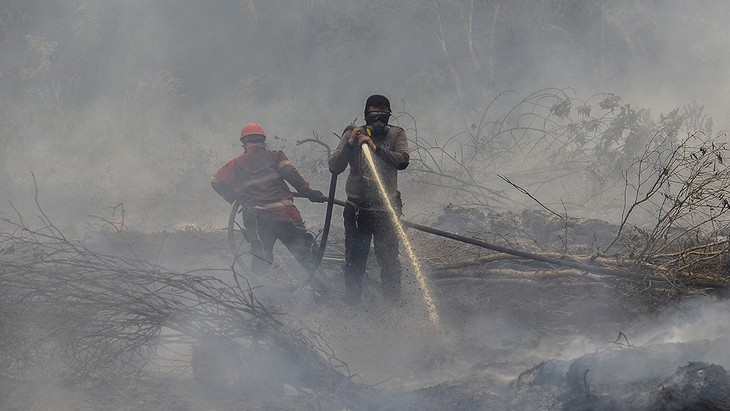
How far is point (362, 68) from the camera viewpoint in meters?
16.2

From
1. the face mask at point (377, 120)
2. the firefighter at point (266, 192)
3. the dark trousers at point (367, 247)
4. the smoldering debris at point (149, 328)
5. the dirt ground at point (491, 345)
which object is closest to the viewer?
the dirt ground at point (491, 345)

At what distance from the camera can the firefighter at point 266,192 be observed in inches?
262

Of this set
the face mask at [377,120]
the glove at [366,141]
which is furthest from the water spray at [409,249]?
the face mask at [377,120]

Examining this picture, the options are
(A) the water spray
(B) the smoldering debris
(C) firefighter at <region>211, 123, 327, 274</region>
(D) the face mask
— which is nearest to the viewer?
(B) the smoldering debris

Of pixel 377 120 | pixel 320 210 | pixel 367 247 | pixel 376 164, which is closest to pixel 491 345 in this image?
pixel 367 247

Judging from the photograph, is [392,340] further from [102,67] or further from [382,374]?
[102,67]

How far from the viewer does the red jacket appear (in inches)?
262

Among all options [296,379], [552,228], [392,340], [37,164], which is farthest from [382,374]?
[37,164]

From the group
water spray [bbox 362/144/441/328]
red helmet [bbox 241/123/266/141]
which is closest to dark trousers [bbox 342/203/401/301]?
water spray [bbox 362/144/441/328]

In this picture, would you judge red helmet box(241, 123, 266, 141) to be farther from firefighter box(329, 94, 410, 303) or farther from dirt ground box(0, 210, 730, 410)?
dirt ground box(0, 210, 730, 410)

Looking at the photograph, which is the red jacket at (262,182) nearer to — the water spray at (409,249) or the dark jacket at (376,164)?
the dark jacket at (376,164)

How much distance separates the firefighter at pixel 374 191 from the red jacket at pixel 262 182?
885mm

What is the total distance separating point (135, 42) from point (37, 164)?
358 centimetres

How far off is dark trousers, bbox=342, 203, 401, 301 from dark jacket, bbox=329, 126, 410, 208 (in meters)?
0.13
